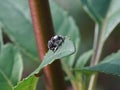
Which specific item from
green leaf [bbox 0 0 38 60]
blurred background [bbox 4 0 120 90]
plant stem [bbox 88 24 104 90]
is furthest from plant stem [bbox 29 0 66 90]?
blurred background [bbox 4 0 120 90]

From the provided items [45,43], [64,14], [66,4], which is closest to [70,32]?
[64,14]

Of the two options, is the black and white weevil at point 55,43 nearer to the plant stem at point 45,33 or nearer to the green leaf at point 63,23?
Answer: the plant stem at point 45,33

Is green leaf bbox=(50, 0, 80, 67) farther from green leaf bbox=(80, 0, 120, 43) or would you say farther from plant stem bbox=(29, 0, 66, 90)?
plant stem bbox=(29, 0, 66, 90)

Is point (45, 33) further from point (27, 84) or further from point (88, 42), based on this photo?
point (88, 42)

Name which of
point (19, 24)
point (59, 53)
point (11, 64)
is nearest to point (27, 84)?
point (59, 53)

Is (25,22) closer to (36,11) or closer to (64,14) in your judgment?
(64,14)
